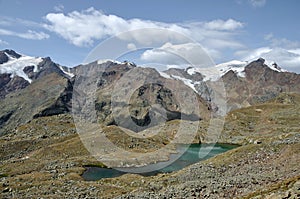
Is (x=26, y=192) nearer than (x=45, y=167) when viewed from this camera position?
Yes

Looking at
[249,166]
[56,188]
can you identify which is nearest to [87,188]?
[56,188]

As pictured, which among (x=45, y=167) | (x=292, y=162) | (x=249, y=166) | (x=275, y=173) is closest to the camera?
(x=275, y=173)

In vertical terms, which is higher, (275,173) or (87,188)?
(275,173)

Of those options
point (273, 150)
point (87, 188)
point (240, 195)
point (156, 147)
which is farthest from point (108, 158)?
point (240, 195)

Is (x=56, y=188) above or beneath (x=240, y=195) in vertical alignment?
beneath

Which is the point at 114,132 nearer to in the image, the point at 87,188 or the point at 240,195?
the point at 87,188

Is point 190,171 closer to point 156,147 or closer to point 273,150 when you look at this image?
point 273,150

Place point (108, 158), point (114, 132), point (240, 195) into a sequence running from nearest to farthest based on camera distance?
point (240, 195) < point (108, 158) < point (114, 132)

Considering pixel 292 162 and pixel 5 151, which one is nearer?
pixel 292 162

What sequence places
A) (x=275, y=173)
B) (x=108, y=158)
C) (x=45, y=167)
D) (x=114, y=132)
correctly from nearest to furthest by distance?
1. (x=275, y=173)
2. (x=45, y=167)
3. (x=108, y=158)
4. (x=114, y=132)
